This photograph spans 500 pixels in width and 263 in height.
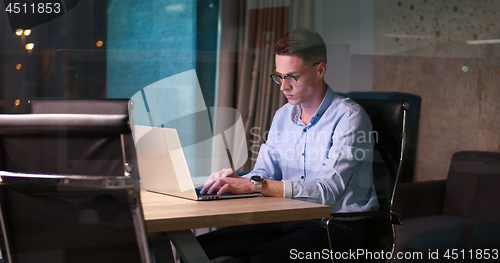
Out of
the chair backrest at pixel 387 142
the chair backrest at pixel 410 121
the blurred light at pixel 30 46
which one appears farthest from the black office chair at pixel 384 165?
the blurred light at pixel 30 46

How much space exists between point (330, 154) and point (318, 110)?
8.5 inches

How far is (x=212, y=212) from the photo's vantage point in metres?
1.32

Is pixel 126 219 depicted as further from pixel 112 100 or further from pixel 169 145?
pixel 112 100

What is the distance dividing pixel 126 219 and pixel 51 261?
0.26 metres

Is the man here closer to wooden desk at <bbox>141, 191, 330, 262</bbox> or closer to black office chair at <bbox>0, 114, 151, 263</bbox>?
wooden desk at <bbox>141, 191, 330, 262</bbox>

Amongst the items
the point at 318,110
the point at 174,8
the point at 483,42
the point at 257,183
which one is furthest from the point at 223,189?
the point at 483,42

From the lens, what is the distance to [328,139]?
1.96m

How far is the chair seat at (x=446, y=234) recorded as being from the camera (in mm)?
2252

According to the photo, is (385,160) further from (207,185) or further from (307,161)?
(207,185)

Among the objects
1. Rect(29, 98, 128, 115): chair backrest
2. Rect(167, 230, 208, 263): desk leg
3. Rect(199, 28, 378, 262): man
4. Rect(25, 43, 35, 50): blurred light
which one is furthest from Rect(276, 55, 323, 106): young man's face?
Rect(25, 43, 35, 50): blurred light

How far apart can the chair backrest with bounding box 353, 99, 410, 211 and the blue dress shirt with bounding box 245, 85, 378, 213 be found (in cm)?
3

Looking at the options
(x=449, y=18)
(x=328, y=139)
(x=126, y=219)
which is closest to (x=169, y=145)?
(x=126, y=219)

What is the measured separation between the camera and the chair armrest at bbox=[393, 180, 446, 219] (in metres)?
2.25

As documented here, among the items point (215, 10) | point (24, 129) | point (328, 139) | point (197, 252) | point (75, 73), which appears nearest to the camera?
point (24, 129)
